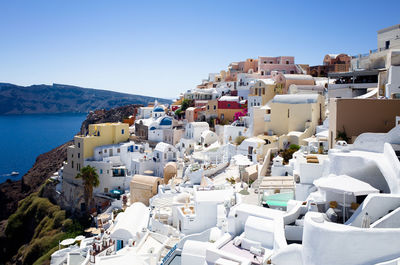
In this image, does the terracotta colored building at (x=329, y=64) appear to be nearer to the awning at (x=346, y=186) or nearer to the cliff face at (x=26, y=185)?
the awning at (x=346, y=186)

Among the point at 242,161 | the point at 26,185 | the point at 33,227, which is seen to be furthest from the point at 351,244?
the point at 26,185

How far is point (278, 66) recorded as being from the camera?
5250cm

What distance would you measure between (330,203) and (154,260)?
32.3ft

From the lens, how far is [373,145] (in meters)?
13.6

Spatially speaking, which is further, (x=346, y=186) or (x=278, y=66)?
(x=278, y=66)

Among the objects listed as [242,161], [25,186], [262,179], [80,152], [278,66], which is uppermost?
[278,66]

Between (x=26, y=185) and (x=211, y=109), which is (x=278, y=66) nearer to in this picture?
(x=211, y=109)

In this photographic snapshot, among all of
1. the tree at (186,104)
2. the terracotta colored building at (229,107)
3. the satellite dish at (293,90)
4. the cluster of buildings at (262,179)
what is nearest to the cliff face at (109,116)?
the tree at (186,104)

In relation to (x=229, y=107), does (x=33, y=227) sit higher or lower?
lower

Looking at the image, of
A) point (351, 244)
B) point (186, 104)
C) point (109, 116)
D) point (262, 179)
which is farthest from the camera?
point (109, 116)

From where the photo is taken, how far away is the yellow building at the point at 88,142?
116 ft

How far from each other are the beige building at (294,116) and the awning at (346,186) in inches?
600

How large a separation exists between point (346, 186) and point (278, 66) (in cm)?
4420

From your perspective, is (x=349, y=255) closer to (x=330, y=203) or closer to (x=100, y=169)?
(x=330, y=203)
